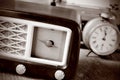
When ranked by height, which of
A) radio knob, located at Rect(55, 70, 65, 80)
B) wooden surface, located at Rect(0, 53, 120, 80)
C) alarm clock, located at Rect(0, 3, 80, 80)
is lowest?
wooden surface, located at Rect(0, 53, 120, 80)

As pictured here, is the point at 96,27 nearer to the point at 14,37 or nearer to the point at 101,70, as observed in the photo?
the point at 101,70

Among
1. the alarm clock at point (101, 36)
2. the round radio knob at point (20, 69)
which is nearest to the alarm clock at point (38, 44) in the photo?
the round radio knob at point (20, 69)

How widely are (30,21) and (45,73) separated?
23cm

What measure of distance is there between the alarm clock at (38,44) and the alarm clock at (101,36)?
394 mm

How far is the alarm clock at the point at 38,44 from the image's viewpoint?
98cm

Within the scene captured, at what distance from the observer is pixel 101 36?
1.39 meters

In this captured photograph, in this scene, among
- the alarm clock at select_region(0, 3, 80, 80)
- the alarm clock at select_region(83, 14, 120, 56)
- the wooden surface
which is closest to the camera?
the alarm clock at select_region(0, 3, 80, 80)

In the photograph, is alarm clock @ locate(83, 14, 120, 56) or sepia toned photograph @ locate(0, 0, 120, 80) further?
alarm clock @ locate(83, 14, 120, 56)

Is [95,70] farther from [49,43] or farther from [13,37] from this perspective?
[13,37]

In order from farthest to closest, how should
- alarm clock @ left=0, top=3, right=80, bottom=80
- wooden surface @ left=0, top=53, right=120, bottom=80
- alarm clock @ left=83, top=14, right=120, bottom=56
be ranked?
alarm clock @ left=83, top=14, right=120, bottom=56, wooden surface @ left=0, top=53, right=120, bottom=80, alarm clock @ left=0, top=3, right=80, bottom=80

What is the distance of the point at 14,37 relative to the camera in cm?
102

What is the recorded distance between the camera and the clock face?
4.52ft

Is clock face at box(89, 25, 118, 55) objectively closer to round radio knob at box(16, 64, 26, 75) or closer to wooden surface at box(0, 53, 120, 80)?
wooden surface at box(0, 53, 120, 80)

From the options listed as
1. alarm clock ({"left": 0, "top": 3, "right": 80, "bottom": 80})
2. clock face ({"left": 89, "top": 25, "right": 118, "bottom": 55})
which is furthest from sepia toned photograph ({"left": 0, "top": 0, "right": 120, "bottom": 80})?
clock face ({"left": 89, "top": 25, "right": 118, "bottom": 55})
